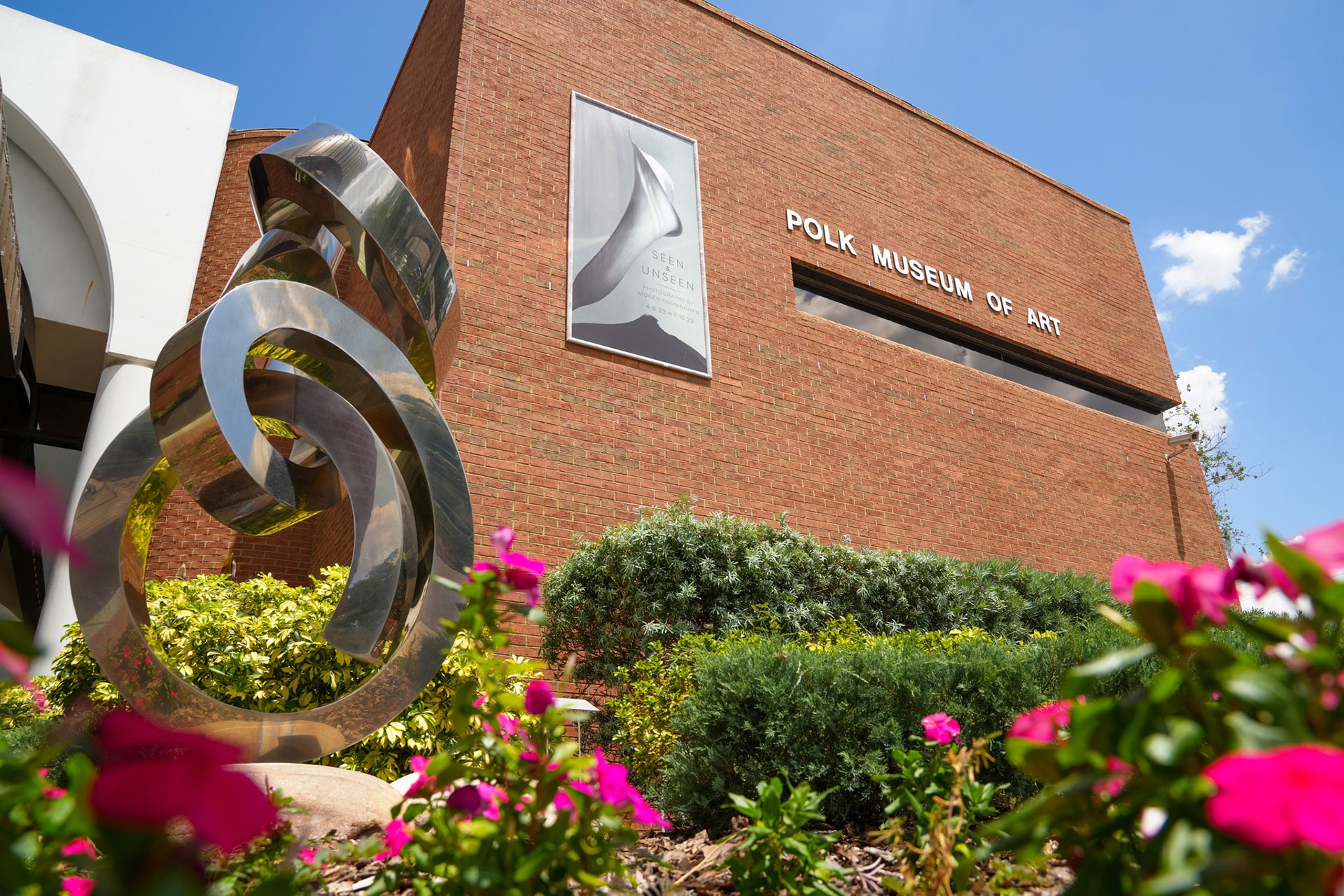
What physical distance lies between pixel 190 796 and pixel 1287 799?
2.86 feet

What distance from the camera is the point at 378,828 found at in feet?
9.39

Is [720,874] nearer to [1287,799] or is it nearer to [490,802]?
[490,802]

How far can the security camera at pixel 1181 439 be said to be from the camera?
13906mm

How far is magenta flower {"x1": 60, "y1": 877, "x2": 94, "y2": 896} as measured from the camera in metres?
1.50

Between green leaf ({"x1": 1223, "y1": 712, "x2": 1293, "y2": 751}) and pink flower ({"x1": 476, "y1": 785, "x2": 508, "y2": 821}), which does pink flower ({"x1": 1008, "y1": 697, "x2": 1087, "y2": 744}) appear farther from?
pink flower ({"x1": 476, "y1": 785, "x2": 508, "y2": 821})

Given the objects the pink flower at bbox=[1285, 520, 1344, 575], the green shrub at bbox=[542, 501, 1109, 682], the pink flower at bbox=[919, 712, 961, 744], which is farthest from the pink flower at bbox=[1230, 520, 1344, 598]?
the green shrub at bbox=[542, 501, 1109, 682]

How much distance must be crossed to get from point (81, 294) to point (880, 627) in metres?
9.90

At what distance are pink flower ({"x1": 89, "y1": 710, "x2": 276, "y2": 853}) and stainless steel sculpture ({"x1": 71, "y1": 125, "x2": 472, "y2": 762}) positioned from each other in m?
2.71

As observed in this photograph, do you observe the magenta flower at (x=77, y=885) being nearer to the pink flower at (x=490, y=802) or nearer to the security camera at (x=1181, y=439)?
the pink flower at (x=490, y=802)

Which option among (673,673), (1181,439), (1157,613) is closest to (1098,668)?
(1157,613)

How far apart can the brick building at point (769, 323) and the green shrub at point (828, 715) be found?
3.97 m

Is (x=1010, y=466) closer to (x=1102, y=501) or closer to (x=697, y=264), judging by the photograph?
(x=1102, y=501)

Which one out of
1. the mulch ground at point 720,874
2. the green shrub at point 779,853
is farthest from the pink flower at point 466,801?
the green shrub at point 779,853

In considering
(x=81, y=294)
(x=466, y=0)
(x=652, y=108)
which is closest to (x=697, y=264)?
(x=652, y=108)
